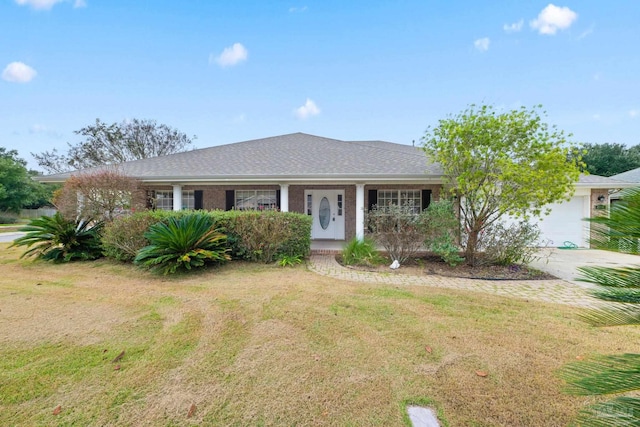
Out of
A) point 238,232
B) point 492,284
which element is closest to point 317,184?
point 238,232

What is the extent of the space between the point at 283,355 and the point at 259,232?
14.5 feet

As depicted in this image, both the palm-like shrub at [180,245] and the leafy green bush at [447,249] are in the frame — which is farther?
the leafy green bush at [447,249]

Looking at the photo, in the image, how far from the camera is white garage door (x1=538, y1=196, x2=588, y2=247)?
10500 millimetres

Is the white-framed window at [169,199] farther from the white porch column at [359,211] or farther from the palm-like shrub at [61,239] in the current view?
the white porch column at [359,211]

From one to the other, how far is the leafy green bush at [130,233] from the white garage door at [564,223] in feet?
44.0

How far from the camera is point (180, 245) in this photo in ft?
20.1

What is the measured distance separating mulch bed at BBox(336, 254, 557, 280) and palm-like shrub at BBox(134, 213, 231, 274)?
3.63 meters

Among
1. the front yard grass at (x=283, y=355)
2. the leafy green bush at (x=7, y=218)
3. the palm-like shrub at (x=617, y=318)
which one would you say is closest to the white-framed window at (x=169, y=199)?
the front yard grass at (x=283, y=355)

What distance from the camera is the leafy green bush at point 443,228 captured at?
23.6 ft

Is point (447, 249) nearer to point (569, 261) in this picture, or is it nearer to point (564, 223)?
point (569, 261)

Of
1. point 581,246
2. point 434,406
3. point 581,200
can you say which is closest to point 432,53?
point 581,200

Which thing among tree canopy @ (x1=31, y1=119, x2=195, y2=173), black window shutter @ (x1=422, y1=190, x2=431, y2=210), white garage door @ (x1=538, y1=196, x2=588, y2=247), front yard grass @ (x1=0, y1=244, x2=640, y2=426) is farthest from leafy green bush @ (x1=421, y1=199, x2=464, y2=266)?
tree canopy @ (x1=31, y1=119, x2=195, y2=173)

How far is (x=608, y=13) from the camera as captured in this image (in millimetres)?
8500

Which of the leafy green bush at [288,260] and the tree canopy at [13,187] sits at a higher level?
the tree canopy at [13,187]
